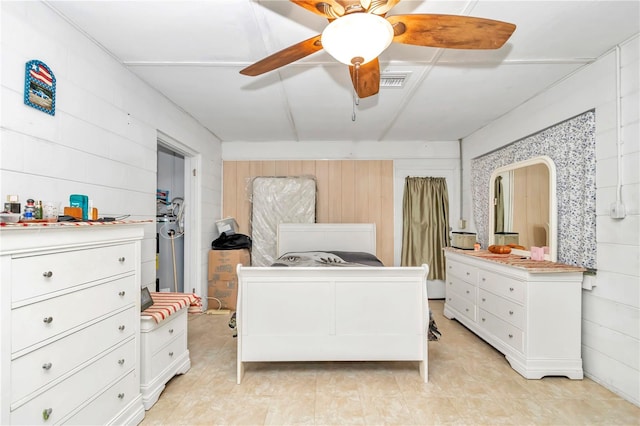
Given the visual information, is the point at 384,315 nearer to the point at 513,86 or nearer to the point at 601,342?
the point at 601,342

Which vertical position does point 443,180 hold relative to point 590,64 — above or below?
below

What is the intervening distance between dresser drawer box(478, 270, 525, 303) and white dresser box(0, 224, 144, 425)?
269 cm

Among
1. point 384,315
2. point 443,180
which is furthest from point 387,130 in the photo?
point 384,315

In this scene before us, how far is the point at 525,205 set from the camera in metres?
3.22

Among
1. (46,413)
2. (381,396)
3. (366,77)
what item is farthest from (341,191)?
(46,413)

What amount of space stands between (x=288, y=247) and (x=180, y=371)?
2.24 m

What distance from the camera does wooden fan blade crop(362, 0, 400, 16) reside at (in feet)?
4.37

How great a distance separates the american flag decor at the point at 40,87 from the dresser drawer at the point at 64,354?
116 cm

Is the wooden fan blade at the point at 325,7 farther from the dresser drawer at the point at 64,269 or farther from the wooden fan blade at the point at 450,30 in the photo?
the dresser drawer at the point at 64,269

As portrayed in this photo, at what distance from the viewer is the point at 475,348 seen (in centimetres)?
299

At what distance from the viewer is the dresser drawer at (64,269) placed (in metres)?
1.20

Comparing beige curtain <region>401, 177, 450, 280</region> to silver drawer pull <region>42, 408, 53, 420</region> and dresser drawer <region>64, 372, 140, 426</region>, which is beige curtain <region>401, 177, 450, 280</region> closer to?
dresser drawer <region>64, 372, 140, 426</region>

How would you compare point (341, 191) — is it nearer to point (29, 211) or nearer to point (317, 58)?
point (317, 58)

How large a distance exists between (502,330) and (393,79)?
2.29m
